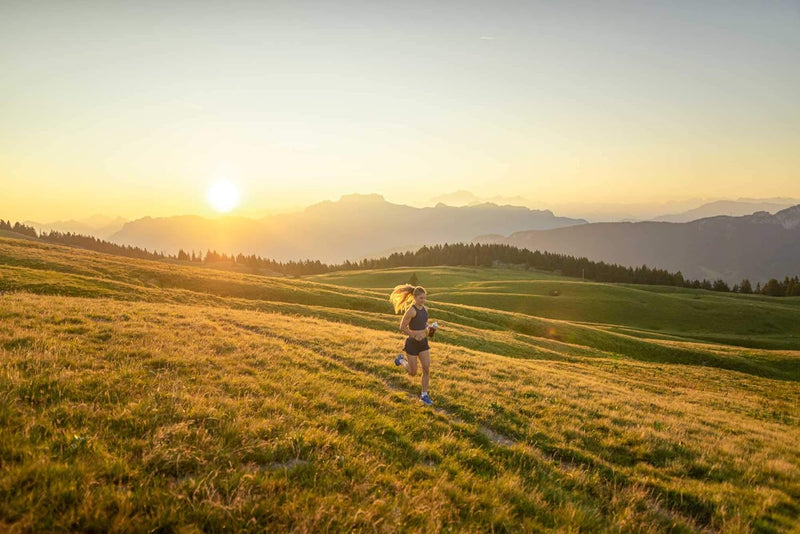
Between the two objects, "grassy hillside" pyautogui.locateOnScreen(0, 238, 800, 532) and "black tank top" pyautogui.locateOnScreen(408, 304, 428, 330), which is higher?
"black tank top" pyautogui.locateOnScreen(408, 304, 428, 330)

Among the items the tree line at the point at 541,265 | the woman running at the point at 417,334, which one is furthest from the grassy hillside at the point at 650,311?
the woman running at the point at 417,334

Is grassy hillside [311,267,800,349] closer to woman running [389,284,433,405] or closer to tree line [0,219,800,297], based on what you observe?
tree line [0,219,800,297]

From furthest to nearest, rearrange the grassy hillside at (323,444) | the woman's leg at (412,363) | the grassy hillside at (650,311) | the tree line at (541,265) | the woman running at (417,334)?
1. the tree line at (541,265)
2. the grassy hillside at (650,311)
3. the woman's leg at (412,363)
4. the woman running at (417,334)
5. the grassy hillside at (323,444)

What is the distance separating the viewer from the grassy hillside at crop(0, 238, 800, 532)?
5152 mm

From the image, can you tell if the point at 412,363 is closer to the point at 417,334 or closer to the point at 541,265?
the point at 417,334

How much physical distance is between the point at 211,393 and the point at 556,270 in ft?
625

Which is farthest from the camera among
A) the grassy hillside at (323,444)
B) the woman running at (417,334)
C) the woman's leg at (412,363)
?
the woman's leg at (412,363)

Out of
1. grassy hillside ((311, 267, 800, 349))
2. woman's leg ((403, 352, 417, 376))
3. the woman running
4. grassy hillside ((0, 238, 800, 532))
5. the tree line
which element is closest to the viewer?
grassy hillside ((0, 238, 800, 532))

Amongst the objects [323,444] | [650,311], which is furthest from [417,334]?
[650,311]

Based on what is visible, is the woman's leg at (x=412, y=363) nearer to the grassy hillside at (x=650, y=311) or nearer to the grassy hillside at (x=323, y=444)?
the grassy hillside at (x=323, y=444)

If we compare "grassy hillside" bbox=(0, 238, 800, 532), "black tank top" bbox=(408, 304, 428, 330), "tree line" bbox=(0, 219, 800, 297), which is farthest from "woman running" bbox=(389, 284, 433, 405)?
"tree line" bbox=(0, 219, 800, 297)

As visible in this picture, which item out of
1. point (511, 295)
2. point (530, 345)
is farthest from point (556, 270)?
point (530, 345)

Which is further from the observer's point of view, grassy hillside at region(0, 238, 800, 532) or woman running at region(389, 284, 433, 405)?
woman running at region(389, 284, 433, 405)

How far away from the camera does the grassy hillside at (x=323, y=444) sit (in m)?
5.15
